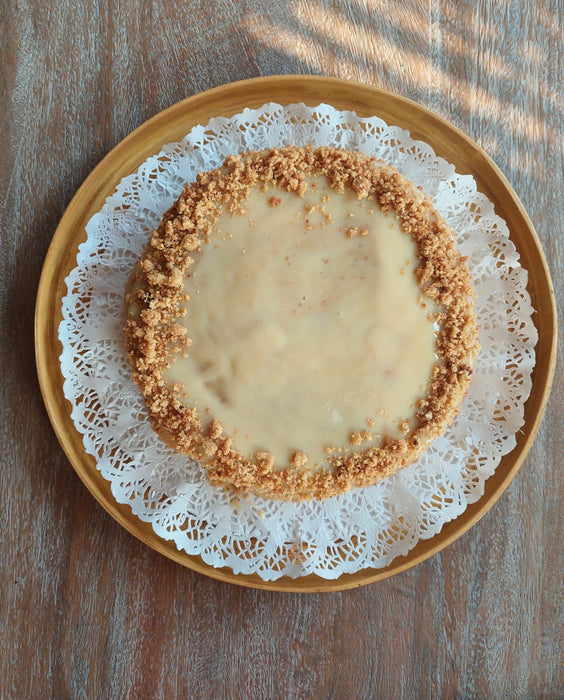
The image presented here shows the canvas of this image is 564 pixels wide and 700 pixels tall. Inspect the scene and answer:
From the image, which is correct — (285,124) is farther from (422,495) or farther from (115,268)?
(422,495)

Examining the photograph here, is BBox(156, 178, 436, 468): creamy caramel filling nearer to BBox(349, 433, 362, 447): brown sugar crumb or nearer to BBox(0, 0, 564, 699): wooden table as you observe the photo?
BBox(349, 433, 362, 447): brown sugar crumb

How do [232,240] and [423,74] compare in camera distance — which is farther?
[423,74]

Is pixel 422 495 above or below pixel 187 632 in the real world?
above

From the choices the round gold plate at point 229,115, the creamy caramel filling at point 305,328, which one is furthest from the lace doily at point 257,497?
the creamy caramel filling at point 305,328

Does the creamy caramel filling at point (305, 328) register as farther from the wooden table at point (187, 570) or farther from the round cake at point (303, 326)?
the wooden table at point (187, 570)

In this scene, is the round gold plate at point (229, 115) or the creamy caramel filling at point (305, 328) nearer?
→ the creamy caramel filling at point (305, 328)

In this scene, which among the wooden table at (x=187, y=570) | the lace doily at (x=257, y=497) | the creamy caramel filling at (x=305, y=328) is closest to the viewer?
the creamy caramel filling at (x=305, y=328)

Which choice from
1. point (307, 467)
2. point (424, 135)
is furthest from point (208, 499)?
Answer: point (424, 135)
